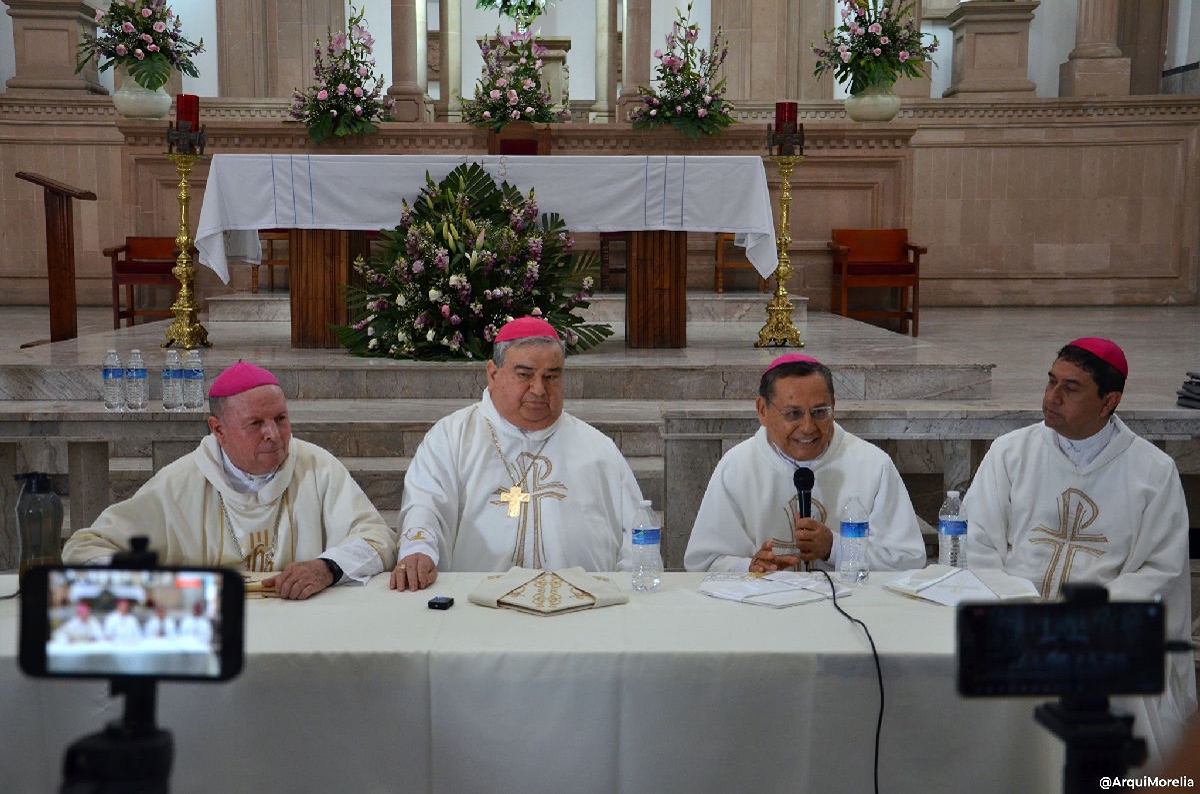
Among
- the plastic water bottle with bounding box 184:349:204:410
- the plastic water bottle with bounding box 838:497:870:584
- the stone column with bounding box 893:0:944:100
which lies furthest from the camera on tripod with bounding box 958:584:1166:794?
the stone column with bounding box 893:0:944:100

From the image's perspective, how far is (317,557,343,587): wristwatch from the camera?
10.5 feet

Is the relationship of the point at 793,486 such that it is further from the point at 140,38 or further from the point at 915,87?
the point at 915,87

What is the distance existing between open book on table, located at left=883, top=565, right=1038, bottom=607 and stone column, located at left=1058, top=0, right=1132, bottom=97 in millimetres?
12442

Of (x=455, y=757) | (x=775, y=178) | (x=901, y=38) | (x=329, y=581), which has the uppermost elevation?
(x=901, y=38)

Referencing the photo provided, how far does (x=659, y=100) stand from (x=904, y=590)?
829 centimetres

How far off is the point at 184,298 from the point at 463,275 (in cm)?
200

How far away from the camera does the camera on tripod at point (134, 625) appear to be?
1524mm

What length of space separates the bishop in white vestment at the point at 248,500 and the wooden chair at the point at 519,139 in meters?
6.14

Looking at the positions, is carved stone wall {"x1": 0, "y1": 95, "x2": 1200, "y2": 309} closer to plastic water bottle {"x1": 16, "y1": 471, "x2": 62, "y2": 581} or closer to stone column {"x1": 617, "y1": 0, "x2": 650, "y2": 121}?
stone column {"x1": 617, "y1": 0, "x2": 650, "y2": 121}

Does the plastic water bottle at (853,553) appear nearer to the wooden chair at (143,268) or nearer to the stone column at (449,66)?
the wooden chair at (143,268)

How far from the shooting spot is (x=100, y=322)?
39.0 feet

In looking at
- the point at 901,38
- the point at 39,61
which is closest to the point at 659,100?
the point at 901,38

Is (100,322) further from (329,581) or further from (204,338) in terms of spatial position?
(329,581)

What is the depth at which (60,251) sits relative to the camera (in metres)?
8.38
